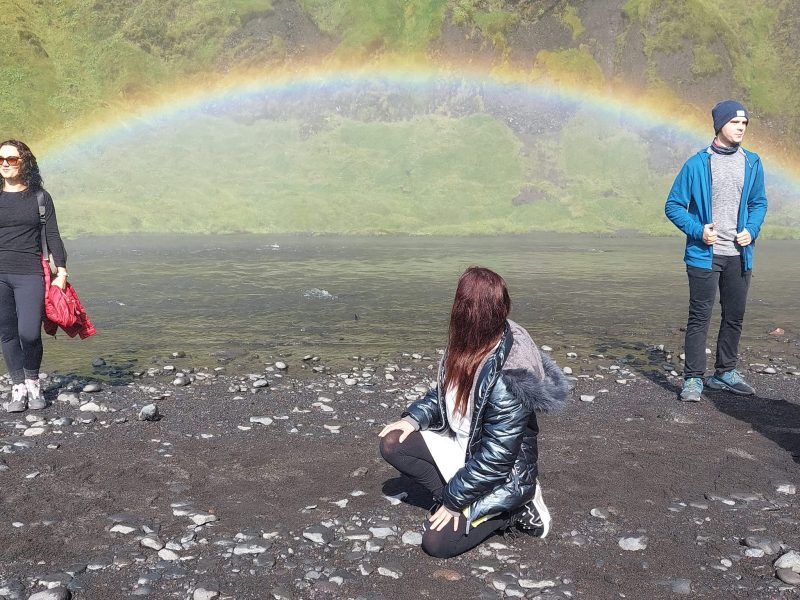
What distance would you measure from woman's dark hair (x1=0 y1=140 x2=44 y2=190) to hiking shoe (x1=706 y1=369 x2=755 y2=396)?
34.2 ft

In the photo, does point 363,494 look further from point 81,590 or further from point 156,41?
point 156,41

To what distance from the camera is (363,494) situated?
7.22 meters

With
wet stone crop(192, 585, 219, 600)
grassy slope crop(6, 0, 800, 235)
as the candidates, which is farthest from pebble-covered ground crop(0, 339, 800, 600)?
grassy slope crop(6, 0, 800, 235)

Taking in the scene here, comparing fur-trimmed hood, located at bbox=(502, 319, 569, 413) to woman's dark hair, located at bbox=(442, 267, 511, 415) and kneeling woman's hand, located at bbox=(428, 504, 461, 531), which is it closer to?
woman's dark hair, located at bbox=(442, 267, 511, 415)

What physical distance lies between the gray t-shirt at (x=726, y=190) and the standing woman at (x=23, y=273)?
30.5 feet

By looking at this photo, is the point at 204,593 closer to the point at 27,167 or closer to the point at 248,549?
the point at 248,549

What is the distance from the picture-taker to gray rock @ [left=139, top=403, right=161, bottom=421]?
31.9ft

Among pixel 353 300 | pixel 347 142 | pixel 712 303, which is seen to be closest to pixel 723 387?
pixel 712 303

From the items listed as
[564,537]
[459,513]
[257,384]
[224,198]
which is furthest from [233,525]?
[224,198]

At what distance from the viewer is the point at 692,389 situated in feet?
35.3

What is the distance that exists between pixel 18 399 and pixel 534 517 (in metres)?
7.62

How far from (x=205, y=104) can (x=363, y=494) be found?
12273 centimetres

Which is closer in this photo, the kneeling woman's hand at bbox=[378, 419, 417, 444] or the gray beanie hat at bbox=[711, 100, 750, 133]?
the kneeling woman's hand at bbox=[378, 419, 417, 444]

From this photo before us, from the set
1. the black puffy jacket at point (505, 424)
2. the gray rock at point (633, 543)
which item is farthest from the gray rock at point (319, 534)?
the gray rock at point (633, 543)
